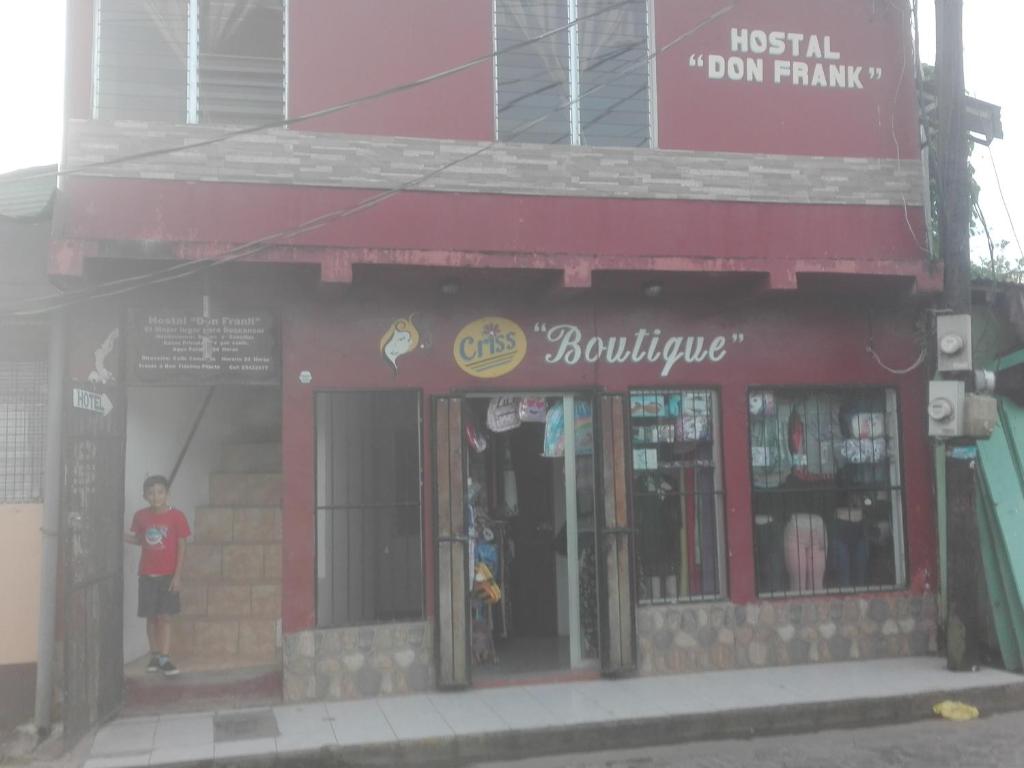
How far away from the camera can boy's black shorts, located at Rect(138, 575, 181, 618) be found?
826 centimetres

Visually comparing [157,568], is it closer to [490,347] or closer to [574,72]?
[490,347]

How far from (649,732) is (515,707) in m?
1.06

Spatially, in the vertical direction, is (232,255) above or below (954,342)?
above

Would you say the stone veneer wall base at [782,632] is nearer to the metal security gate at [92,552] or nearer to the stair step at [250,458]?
the stair step at [250,458]

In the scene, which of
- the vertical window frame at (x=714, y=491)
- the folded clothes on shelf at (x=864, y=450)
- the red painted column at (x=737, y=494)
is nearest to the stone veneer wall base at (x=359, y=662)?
the vertical window frame at (x=714, y=491)

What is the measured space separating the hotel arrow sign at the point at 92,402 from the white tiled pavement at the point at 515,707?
2336 millimetres

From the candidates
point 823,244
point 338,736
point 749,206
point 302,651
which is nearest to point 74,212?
point 302,651

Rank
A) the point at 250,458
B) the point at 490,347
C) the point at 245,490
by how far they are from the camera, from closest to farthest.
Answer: the point at 490,347 < the point at 245,490 < the point at 250,458

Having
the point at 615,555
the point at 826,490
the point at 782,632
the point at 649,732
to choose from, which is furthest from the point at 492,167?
the point at 782,632

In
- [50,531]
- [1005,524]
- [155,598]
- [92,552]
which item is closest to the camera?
[92,552]

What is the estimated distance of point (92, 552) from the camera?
24.0 feet

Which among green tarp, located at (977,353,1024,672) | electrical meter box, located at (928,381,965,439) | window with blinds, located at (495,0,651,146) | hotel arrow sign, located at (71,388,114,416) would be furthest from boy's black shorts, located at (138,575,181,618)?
green tarp, located at (977,353,1024,672)

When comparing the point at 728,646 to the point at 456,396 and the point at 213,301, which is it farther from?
the point at 213,301

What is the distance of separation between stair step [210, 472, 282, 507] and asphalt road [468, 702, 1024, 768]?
3.92 metres
